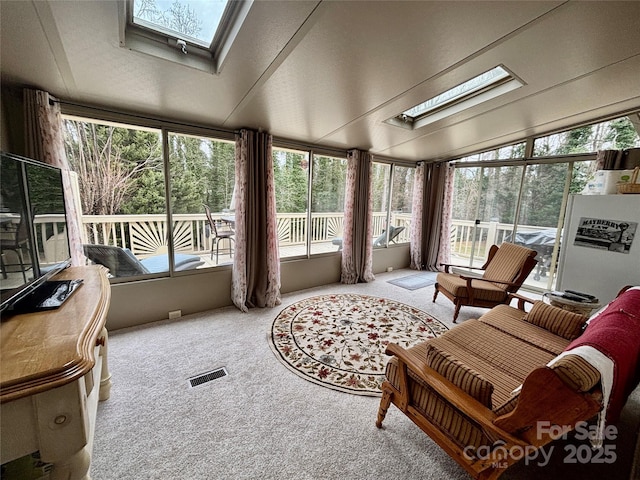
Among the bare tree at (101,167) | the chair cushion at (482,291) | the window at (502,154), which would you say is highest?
the window at (502,154)

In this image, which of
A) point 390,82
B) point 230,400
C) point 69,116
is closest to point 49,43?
point 69,116

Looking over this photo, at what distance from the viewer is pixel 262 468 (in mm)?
1305

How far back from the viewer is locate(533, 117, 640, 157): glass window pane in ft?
10.4

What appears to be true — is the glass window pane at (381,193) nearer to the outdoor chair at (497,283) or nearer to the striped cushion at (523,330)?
the outdoor chair at (497,283)

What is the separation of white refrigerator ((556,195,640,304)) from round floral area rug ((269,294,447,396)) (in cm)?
147

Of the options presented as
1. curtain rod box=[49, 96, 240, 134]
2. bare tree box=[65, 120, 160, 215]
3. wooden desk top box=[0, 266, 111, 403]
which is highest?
curtain rod box=[49, 96, 240, 134]

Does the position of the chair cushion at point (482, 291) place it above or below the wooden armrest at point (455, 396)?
below

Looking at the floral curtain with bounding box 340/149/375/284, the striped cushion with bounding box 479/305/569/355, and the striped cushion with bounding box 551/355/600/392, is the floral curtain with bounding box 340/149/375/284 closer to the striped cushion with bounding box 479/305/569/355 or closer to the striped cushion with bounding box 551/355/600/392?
the striped cushion with bounding box 479/305/569/355

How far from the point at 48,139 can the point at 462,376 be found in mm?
3193

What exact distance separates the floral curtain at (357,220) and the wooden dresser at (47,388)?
3.44 m

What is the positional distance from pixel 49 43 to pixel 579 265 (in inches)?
179

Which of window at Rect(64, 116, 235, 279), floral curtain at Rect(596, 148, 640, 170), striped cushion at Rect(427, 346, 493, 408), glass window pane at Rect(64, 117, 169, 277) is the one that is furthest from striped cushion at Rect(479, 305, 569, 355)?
glass window pane at Rect(64, 117, 169, 277)

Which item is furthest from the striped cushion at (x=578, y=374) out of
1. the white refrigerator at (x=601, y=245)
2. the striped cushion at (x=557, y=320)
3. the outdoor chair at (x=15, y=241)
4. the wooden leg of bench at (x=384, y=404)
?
the white refrigerator at (x=601, y=245)

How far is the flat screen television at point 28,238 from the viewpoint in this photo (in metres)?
0.96
